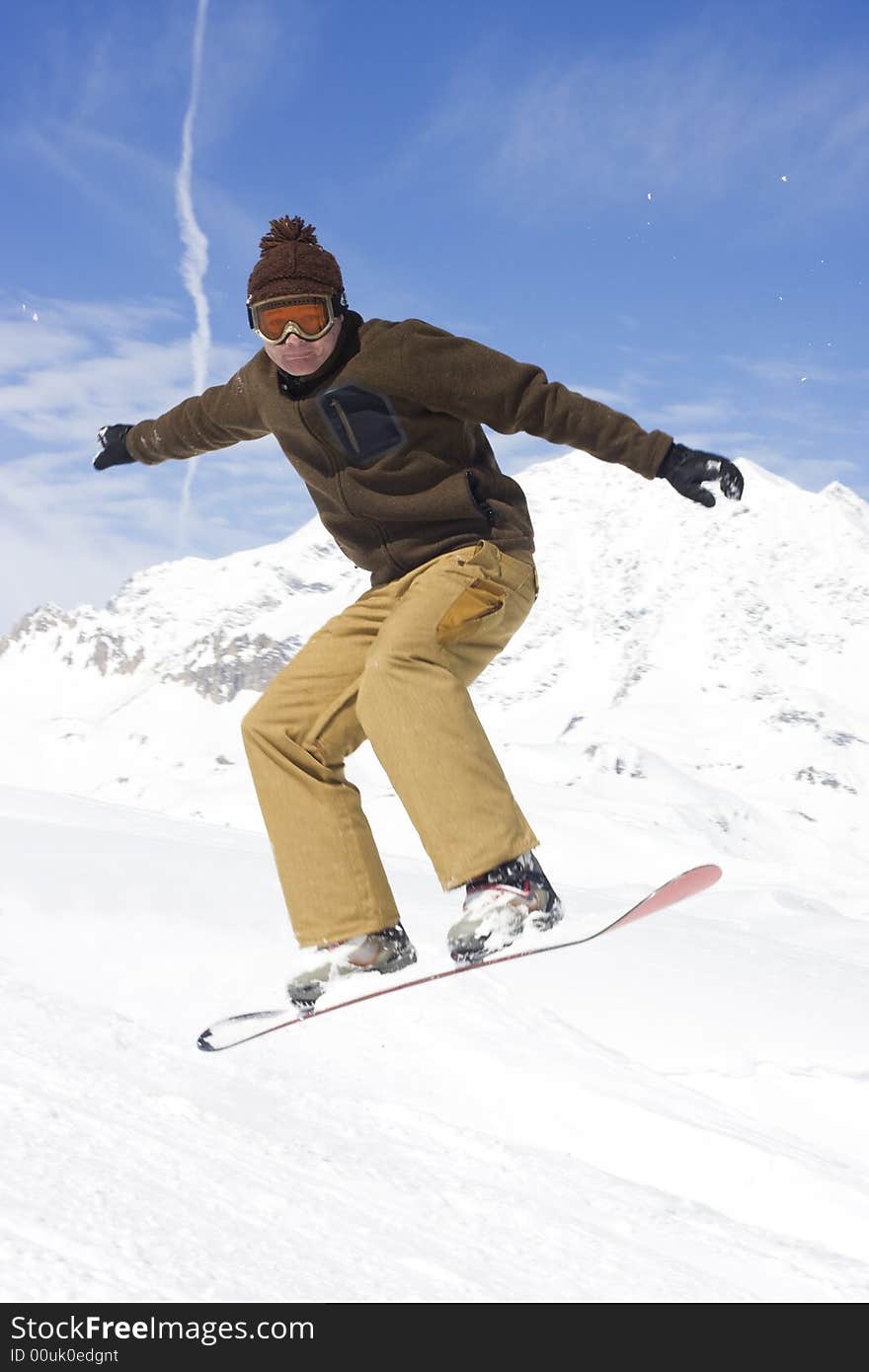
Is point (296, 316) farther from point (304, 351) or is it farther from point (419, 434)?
point (419, 434)

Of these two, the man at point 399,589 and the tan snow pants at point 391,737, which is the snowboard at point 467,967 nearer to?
the man at point 399,589

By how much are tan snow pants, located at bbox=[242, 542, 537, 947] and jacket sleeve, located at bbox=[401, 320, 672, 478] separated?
1.41ft

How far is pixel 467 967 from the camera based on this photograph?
3.65 metres

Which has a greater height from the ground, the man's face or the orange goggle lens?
the orange goggle lens

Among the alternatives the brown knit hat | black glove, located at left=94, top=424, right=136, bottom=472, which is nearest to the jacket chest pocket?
the brown knit hat

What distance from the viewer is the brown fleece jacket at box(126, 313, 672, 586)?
3.77m

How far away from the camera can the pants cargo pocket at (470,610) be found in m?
3.79

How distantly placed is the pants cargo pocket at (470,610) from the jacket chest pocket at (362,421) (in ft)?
1.70

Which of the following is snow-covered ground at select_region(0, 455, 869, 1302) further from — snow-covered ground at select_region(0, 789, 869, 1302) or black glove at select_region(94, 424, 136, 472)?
black glove at select_region(94, 424, 136, 472)

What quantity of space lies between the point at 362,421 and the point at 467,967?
1.75 m

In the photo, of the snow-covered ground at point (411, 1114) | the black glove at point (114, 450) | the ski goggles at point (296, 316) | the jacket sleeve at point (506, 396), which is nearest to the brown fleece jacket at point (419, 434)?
the jacket sleeve at point (506, 396)

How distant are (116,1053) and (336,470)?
2565 millimetres
